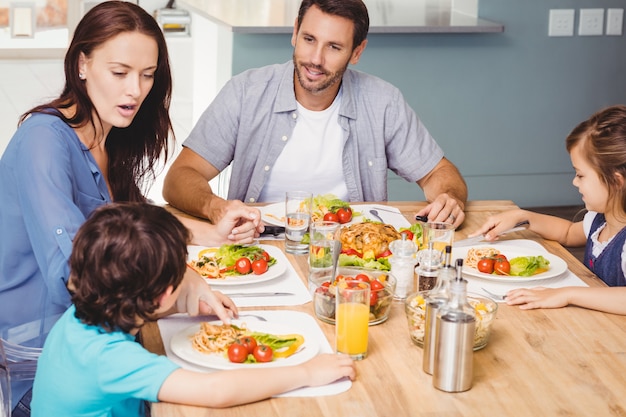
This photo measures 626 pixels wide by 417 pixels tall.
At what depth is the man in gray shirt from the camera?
2.73m

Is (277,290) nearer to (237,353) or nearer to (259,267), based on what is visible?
(259,267)

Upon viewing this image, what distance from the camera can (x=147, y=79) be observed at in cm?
213

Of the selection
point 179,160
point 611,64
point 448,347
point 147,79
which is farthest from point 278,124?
point 611,64

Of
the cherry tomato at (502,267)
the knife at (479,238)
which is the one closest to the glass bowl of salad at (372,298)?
the cherry tomato at (502,267)

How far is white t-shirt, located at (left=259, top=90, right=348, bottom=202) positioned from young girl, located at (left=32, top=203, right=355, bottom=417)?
125 centimetres

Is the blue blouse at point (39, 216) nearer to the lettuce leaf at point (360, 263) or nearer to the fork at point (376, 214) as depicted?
the lettuce leaf at point (360, 263)

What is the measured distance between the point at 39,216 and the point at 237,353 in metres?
0.55

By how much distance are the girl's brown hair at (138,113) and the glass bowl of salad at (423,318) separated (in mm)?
847

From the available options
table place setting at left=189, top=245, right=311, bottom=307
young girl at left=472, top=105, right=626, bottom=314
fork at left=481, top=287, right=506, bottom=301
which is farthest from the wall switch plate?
table place setting at left=189, top=245, right=311, bottom=307

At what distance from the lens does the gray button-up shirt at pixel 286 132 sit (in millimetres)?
2828

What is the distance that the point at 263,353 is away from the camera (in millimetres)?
1638

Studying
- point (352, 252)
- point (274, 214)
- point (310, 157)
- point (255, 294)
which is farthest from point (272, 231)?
point (310, 157)

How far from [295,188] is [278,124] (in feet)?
0.67

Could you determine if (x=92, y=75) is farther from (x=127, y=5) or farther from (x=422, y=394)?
(x=422, y=394)
